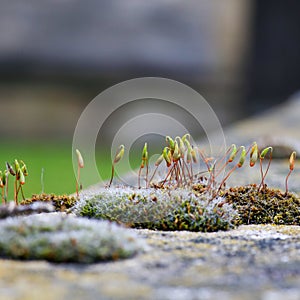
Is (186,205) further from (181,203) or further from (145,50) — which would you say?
(145,50)

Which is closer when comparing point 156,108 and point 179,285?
point 179,285

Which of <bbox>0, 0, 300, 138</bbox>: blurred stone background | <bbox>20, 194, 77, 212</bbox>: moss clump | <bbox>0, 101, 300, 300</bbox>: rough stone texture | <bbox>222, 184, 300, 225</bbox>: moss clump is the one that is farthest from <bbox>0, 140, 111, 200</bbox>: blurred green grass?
<bbox>0, 101, 300, 300</bbox>: rough stone texture

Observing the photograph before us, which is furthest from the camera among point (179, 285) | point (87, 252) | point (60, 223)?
point (60, 223)

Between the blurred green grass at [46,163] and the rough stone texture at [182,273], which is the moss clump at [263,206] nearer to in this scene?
the rough stone texture at [182,273]

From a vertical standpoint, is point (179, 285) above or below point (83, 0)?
below

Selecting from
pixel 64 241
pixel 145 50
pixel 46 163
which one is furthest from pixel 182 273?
pixel 145 50

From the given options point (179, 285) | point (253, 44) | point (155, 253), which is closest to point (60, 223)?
point (155, 253)

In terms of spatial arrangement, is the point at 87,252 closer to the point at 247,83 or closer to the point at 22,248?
the point at 22,248
